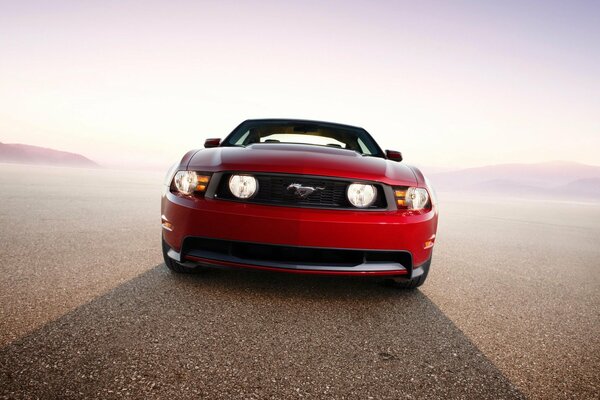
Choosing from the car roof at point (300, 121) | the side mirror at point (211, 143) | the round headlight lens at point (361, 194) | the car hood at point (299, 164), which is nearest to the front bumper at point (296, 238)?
the round headlight lens at point (361, 194)

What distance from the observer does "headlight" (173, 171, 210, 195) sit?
2.37 m

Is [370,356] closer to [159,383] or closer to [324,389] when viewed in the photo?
[324,389]

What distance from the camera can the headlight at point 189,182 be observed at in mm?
2367

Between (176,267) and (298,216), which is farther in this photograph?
(176,267)

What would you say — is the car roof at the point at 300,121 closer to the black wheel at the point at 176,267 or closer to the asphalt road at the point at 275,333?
the asphalt road at the point at 275,333

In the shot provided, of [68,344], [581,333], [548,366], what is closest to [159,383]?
[68,344]

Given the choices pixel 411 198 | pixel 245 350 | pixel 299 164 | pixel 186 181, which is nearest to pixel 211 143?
pixel 186 181

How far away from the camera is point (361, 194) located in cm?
236

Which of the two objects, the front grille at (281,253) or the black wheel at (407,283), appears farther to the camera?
the black wheel at (407,283)

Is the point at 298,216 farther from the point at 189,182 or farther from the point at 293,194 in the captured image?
the point at 189,182

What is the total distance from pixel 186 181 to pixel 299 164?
78cm

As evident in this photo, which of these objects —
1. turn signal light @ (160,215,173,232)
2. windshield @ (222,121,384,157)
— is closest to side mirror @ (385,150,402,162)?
windshield @ (222,121,384,157)

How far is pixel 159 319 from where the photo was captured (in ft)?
6.69

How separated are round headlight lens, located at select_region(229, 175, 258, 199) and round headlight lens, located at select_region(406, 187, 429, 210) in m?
1.02
